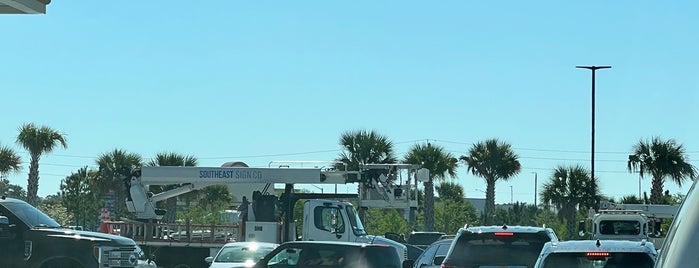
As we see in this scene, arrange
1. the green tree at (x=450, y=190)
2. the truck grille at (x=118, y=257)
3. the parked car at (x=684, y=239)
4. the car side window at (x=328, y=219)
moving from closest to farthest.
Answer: the parked car at (x=684, y=239)
the truck grille at (x=118, y=257)
the car side window at (x=328, y=219)
the green tree at (x=450, y=190)

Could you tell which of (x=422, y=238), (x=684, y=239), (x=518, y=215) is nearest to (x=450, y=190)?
(x=518, y=215)

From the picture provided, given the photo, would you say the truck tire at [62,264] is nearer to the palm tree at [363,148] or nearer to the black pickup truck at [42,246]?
the black pickup truck at [42,246]

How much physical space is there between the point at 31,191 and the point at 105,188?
11.4 feet

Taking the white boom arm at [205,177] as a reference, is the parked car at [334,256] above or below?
below

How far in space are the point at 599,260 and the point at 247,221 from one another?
19.0 meters

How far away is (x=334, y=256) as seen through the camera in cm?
1828

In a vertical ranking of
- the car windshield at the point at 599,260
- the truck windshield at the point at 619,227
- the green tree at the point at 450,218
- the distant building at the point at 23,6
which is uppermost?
the distant building at the point at 23,6

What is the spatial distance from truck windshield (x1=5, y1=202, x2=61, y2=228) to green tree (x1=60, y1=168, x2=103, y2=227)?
130 feet

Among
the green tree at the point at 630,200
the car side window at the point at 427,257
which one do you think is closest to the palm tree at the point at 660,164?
the green tree at the point at 630,200

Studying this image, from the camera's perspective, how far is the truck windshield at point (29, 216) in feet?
64.7

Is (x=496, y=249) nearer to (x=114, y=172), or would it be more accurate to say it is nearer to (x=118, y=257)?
(x=118, y=257)

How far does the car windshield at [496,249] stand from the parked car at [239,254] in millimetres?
8448

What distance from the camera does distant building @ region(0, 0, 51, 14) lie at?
31.8 ft

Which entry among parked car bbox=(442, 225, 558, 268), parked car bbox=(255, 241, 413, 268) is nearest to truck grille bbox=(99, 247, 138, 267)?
parked car bbox=(255, 241, 413, 268)
